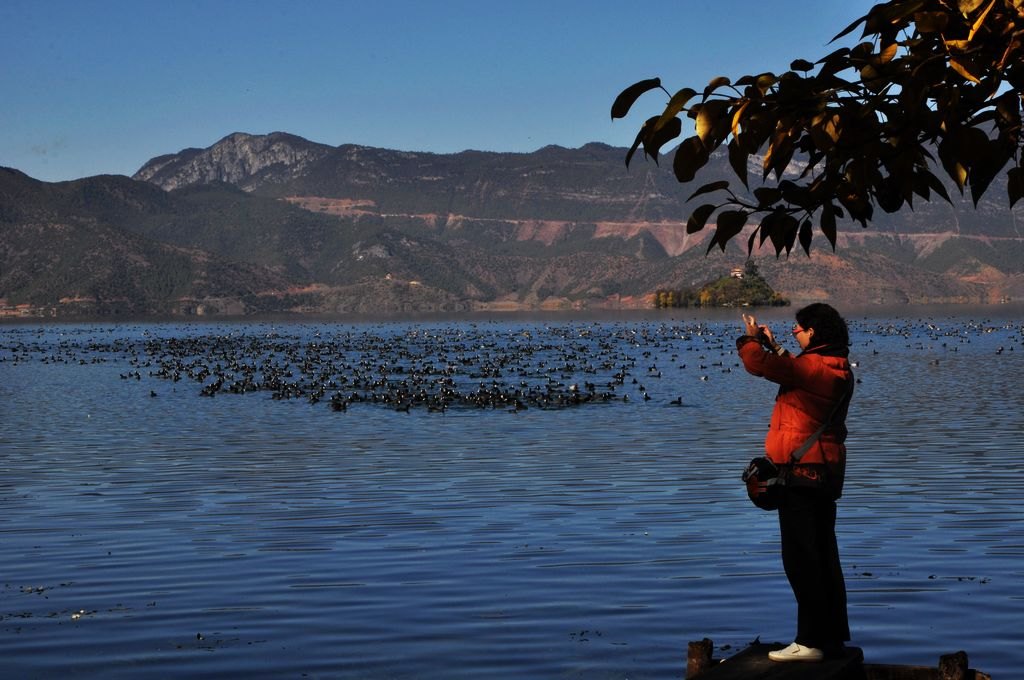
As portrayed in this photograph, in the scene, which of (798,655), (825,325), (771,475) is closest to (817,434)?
(771,475)

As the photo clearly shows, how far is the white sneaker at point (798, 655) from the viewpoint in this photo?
9.95 metres

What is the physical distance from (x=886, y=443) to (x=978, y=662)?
20.0 meters

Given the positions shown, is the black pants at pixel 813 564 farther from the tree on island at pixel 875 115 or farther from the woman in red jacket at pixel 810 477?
the tree on island at pixel 875 115

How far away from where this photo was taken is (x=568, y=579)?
52.8ft

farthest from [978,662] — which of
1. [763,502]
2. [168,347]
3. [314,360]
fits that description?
[168,347]

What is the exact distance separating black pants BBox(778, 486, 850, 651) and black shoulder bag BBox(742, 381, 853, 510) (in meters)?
0.09

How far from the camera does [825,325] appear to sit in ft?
34.3

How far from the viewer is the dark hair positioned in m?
10.5

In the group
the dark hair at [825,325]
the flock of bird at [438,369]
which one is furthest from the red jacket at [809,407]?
the flock of bird at [438,369]

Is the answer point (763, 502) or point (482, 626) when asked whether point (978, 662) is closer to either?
point (763, 502)

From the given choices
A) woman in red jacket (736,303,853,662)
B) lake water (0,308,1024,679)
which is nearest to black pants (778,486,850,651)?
woman in red jacket (736,303,853,662)

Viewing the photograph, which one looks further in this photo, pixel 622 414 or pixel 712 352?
pixel 712 352

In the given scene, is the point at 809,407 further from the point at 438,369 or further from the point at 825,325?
the point at 438,369

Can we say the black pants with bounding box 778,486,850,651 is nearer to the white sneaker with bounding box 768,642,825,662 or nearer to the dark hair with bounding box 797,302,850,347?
the white sneaker with bounding box 768,642,825,662
